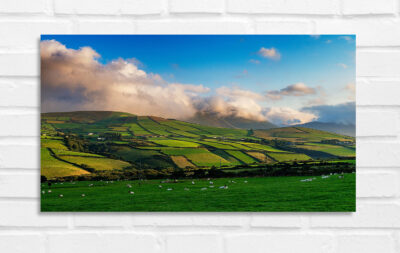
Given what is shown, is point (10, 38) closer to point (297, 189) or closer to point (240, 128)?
point (240, 128)
